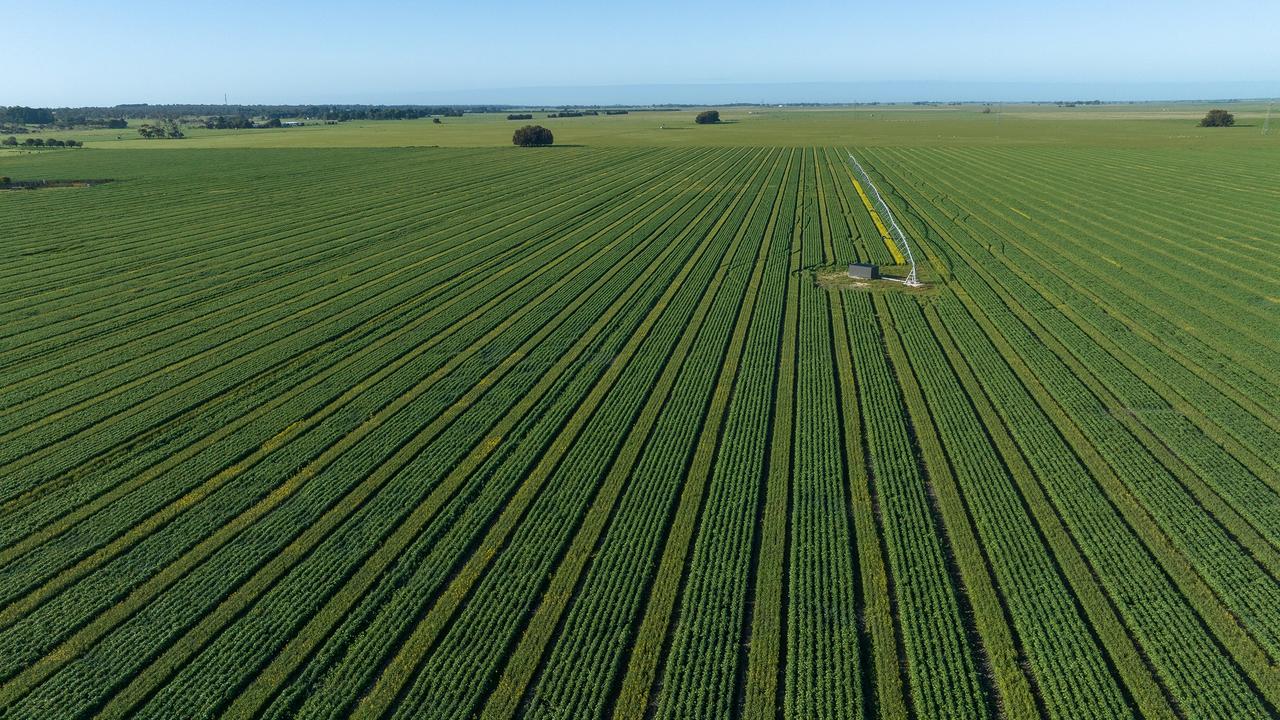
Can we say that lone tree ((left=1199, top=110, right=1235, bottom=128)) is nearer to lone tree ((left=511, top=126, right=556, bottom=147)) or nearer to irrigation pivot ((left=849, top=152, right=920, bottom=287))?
irrigation pivot ((left=849, top=152, right=920, bottom=287))

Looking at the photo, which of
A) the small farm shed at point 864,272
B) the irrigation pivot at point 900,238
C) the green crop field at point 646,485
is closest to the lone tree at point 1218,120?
the irrigation pivot at point 900,238

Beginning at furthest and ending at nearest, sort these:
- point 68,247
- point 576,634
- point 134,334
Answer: point 68,247
point 134,334
point 576,634


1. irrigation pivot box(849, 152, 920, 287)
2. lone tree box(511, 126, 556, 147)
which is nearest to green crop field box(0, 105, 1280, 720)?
irrigation pivot box(849, 152, 920, 287)

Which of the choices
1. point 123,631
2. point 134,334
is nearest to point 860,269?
point 123,631

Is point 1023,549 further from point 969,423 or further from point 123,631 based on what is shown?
point 123,631

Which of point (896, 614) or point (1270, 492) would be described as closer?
point (896, 614)
